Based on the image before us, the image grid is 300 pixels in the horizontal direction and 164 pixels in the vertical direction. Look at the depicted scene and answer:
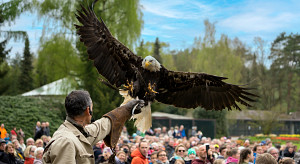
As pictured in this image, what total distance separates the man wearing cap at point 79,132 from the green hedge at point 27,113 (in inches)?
525

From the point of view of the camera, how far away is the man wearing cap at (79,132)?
75.9 inches

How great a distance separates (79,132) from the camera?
7.00 feet

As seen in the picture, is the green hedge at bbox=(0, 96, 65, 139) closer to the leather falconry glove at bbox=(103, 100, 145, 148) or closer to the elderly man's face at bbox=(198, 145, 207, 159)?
the elderly man's face at bbox=(198, 145, 207, 159)

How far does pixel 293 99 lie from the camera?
3622cm

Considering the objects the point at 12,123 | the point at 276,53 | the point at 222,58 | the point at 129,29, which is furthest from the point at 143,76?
Answer: the point at 276,53

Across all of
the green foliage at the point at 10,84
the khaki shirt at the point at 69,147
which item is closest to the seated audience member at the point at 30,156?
the khaki shirt at the point at 69,147

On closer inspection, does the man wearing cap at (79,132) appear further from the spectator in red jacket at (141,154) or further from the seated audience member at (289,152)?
the seated audience member at (289,152)

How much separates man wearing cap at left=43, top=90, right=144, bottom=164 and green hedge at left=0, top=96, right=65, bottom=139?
13.3 metres

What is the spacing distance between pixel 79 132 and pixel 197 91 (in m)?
4.53

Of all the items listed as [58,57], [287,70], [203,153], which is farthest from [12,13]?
[287,70]

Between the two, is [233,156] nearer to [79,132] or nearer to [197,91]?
[197,91]

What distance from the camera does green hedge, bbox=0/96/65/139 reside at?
49.2ft

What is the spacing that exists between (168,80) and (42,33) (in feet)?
48.3

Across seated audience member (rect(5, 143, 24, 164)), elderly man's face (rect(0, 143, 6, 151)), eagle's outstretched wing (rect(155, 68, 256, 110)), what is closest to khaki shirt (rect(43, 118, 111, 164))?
eagle's outstretched wing (rect(155, 68, 256, 110))
